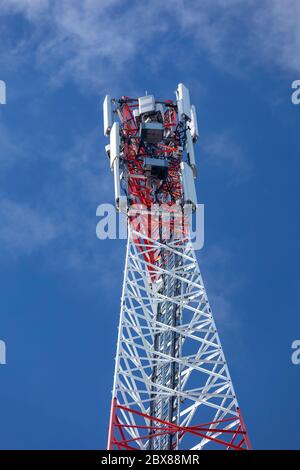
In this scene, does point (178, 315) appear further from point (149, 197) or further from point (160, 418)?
point (149, 197)

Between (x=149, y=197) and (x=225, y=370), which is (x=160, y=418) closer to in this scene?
(x=225, y=370)

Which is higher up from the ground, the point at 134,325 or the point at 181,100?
the point at 181,100

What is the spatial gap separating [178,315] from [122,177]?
10949mm

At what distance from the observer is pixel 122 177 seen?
2040 inches

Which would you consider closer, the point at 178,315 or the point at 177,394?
the point at 177,394

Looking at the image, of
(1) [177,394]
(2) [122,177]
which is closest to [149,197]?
(2) [122,177]

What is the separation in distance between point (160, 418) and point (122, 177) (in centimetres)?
1708

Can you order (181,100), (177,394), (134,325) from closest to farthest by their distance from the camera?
(177,394), (134,325), (181,100)

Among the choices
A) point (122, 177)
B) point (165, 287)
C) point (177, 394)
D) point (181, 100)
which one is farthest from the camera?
point (181, 100)

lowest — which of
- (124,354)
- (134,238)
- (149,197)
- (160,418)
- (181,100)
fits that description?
(160,418)
